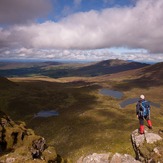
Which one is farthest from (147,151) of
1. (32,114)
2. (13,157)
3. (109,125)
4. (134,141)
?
(32,114)

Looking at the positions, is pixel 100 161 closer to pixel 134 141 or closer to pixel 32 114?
pixel 134 141

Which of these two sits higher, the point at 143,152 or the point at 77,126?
the point at 143,152

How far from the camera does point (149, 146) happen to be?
2906cm

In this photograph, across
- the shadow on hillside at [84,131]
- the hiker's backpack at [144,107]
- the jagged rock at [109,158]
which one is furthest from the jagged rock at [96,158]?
the shadow on hillside at [84,131]

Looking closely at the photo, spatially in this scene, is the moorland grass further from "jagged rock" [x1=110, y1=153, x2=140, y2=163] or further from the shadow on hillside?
"jagged rock" [x1=110, y1=153, x2=140, y2=163]

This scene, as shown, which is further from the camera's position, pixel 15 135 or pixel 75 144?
pixel 75 144

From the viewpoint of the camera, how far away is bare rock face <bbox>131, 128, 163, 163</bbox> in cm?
2794

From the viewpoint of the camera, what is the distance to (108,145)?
56094 millimetres

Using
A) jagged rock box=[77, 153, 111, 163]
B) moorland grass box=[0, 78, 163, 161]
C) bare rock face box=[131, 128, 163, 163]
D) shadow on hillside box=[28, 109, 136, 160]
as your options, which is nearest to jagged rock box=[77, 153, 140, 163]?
jagged rock box=[77, 153, 111, 163]

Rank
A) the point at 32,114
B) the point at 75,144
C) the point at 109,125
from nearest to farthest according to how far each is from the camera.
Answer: the point at 75,144 < the point at 109,125 < the point at 32,114

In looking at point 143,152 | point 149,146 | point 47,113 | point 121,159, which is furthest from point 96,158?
point 47,113

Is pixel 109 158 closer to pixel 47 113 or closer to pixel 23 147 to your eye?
pixel 23 147

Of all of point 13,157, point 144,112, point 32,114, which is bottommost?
point 32,114

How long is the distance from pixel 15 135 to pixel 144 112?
20.7 meters
